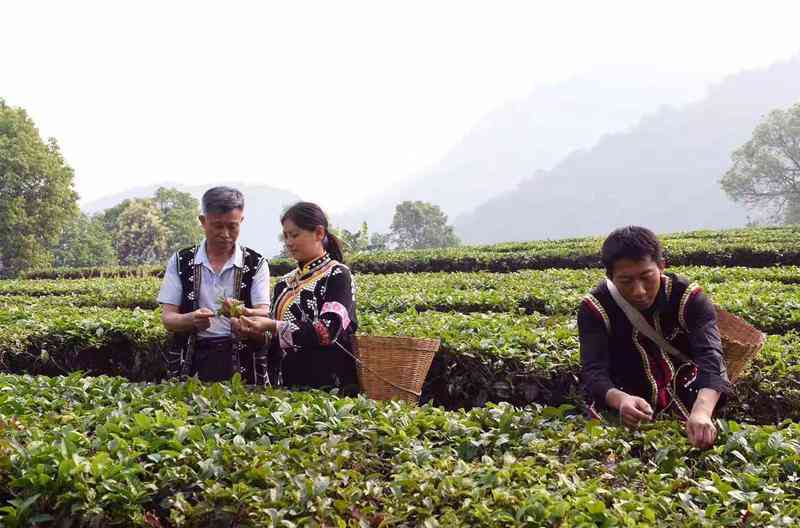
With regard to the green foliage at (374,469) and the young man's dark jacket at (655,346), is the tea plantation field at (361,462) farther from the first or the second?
the young man's dark jacket at (655,346)

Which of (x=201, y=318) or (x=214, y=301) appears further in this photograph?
(x=214, y=301)

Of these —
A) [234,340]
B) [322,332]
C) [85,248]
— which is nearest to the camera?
[322,332]

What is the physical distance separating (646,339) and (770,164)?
60251 mm

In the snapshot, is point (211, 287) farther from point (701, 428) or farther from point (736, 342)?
point (736, 342)

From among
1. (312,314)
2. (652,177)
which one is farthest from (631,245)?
(652,177)

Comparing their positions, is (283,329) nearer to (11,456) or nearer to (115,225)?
(11,456)

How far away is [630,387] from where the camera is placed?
331 cm

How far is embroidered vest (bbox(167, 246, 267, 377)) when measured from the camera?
13.1ft

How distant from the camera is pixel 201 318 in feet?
12.1

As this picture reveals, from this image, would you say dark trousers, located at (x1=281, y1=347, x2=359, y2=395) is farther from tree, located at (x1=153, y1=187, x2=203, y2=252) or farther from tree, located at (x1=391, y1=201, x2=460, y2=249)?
tree, located at (x1=391, y1=201, x2=460, y2=249)

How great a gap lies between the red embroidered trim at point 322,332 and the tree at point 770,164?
59.6 m

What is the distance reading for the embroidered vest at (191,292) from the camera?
400 centimetres

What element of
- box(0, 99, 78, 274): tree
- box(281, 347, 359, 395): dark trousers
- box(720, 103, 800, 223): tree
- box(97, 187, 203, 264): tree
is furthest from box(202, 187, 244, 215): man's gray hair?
box(720, 103, 800, 223): tree

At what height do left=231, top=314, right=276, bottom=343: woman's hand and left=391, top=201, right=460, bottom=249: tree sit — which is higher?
left=391, top=201, right=460, bottom=249: tree
